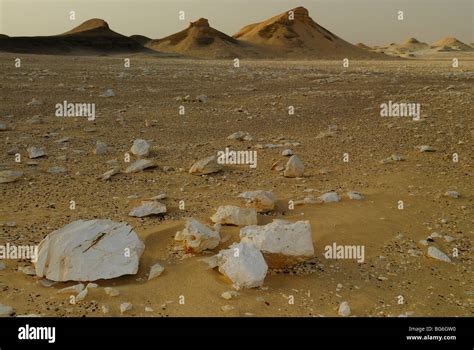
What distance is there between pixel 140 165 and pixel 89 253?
2924mm

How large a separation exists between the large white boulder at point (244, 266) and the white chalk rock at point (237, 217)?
2.88 ft

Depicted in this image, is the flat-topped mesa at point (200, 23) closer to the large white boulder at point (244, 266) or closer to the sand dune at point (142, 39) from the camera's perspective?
the sand dune at point (142, 39)

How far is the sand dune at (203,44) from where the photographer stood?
2039 inches

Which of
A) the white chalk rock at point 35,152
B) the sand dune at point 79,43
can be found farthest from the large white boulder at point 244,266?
the sand dune at point 79,43

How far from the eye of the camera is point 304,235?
4082 millimetres

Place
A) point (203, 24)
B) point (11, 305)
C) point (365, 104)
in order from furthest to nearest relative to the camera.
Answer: point (203, 24) → point (365, 104) → point (11, 305)

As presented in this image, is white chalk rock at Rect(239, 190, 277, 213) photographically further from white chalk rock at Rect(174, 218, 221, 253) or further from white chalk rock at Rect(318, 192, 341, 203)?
white chalk rock at Rect(174, 218, 221, 253)

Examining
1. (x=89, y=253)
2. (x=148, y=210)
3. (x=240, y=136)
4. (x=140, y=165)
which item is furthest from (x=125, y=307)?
(x=240, y=136)

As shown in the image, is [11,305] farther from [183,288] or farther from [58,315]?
[183,288]

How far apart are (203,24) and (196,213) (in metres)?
59.1

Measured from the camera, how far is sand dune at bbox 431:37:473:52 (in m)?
84.5
